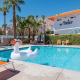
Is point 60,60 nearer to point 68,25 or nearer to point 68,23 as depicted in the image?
point 68,25

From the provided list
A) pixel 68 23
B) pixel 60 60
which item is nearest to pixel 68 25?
pixel 68 23

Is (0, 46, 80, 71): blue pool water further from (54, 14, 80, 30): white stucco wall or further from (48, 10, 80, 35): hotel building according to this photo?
(54, 14, 80, 30): white stucco wall

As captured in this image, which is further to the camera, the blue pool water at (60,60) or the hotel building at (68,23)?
the hotel building at (68,23)

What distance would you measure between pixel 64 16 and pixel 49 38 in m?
8.25

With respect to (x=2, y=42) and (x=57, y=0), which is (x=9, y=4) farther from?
(x=57, y=0)

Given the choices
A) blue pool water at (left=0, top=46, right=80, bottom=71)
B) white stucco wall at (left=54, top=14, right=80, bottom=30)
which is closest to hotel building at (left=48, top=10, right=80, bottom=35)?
white stucco wall at (left=54, top=14, right=80, bottom=30)

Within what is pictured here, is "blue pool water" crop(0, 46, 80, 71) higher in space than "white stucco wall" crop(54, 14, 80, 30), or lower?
lower

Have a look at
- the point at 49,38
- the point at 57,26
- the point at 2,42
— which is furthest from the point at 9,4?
the point at 57,26

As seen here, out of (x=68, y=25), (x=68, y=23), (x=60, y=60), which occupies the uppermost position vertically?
(x=68, y=23)

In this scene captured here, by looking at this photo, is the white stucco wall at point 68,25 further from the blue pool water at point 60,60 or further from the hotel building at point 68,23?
the blue pool water at point 60,60

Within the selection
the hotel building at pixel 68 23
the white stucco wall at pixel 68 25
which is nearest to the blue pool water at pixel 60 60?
the hotel building at pixel 68 23

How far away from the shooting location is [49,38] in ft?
79.9

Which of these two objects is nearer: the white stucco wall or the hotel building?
the hotel building

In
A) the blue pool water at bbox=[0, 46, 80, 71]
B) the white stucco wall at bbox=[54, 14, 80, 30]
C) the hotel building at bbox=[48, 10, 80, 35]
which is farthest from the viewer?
the white stucco wall at bbox=[54, 14, 80, 30]
